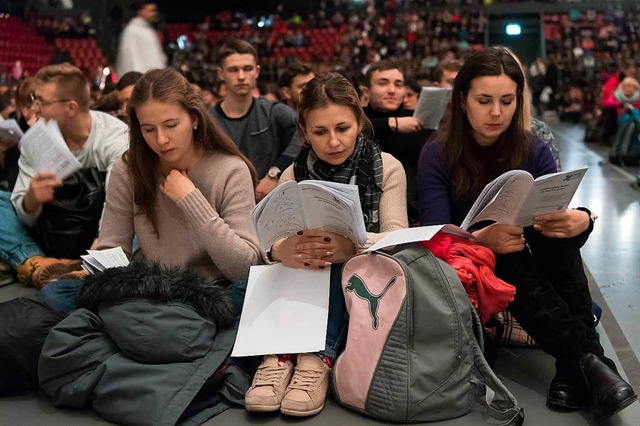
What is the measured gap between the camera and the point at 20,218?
329 centimetres

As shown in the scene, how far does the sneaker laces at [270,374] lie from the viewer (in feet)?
6.52

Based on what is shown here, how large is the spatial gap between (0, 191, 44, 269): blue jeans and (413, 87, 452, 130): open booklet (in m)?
1.97

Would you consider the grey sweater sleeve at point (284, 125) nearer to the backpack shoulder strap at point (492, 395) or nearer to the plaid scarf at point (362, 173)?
the plaid scarf at point (362, 173)

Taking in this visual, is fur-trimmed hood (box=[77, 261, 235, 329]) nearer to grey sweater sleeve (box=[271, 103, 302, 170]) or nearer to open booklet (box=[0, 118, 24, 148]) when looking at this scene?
grey sweater sleeve (box=[271, 103, 302, 170])

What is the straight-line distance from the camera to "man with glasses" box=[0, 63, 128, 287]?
319 cm

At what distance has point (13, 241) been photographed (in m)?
3.28

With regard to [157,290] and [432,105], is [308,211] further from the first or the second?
[432,105]

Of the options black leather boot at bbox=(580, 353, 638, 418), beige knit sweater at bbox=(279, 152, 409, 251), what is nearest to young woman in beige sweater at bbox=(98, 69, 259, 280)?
beige knit sweater at bbox=(279, 152, 409, 251)

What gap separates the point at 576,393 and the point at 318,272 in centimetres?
85

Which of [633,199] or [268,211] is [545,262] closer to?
[268,211]

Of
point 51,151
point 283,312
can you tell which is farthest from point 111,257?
point 51,151

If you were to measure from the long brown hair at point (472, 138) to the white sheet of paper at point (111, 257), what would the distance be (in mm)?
1170

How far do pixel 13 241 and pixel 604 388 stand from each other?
8.88 ft

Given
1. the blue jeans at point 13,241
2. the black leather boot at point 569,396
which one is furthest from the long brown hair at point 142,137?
the black leather boot at point 569,396
